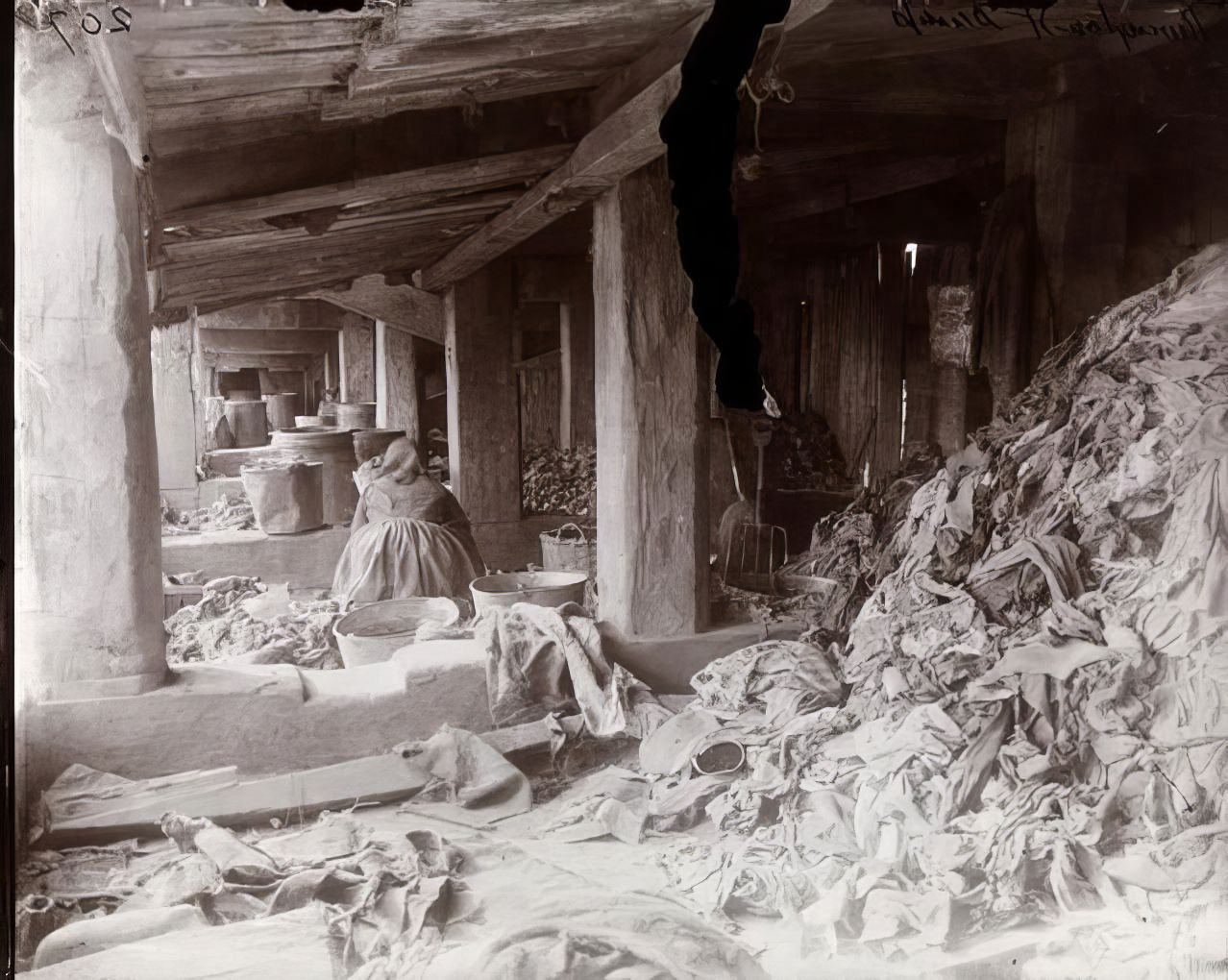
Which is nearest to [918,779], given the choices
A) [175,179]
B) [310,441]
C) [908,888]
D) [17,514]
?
[908,888]

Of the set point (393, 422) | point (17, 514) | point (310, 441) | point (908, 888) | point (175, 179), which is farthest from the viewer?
point (393, 422)

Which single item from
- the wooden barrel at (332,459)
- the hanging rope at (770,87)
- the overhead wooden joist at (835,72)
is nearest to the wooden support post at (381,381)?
the wooden barrel at (332,459)

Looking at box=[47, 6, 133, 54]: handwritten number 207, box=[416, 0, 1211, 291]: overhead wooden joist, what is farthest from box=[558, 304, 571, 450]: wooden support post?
box=[47, 6, 133, 54]: handwritten number 207

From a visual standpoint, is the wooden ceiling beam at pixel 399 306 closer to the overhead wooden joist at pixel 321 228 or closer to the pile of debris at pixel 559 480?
the overhead wooden joist at pixel 321 228

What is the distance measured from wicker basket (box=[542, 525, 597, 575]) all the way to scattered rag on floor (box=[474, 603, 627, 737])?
0.64 metres

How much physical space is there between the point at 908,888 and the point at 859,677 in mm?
624

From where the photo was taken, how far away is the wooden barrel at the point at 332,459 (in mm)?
3238

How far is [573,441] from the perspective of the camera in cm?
397

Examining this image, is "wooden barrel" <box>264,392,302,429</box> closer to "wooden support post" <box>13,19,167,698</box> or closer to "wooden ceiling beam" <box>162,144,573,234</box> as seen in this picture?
"wooden support post" <box>13,19,167,698</box>

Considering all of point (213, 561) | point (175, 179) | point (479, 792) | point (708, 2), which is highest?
point (708, 2)

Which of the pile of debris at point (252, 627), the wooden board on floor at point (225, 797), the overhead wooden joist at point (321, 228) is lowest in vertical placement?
the wooden board on floor at point (225, 797)

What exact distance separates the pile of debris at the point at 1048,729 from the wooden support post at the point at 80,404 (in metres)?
1.59

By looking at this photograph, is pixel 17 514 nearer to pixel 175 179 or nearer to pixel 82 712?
pixel 82 712

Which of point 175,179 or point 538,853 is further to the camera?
point 175,179
